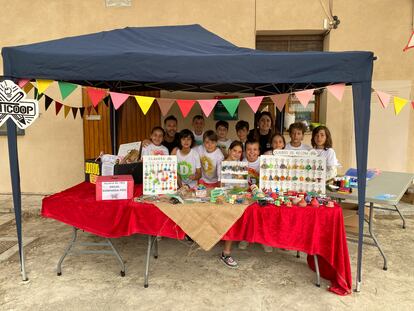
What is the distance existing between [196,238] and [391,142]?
438 cm

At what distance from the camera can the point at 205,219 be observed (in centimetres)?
276

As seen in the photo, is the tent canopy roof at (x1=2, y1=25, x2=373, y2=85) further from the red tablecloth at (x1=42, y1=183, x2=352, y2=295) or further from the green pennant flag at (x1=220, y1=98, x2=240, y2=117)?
the red tablecloth at (x1=42, y1=183, x2=352, y2=295)

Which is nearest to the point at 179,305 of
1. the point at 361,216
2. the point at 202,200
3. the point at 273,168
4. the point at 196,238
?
the point at 196,238

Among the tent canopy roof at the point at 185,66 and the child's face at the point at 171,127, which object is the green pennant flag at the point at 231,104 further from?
the child's face at the point at 171,127

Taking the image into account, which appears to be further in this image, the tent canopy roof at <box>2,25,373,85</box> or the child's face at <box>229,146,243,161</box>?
the child's face at <box>229,146,243,161</box>

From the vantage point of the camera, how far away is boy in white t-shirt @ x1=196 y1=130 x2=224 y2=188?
364 cm

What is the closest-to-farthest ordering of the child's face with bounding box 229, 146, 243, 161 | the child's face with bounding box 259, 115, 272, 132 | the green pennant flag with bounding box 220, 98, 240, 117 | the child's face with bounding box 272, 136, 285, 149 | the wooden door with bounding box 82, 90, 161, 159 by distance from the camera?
the green pennant flag with bounding box 220, 98, 240, 117 < the child's face with bounding box 229, 146, 243, 161 < the child's face with bounding box 272, 136, 285, 149 < the child's face with bounding box 259, 115, 272, 132 < the wooden door with bounding box 82, 90, 161, 159

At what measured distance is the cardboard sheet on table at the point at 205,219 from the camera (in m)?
2.73

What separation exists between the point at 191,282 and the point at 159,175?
3.35 ft

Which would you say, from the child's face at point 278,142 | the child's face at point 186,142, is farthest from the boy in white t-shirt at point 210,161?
the child's face at point 278,142

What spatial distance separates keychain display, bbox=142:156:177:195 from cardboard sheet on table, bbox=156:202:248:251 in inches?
→ 14.8

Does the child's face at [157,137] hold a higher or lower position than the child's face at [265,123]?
lower

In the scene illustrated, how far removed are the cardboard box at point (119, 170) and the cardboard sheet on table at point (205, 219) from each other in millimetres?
876

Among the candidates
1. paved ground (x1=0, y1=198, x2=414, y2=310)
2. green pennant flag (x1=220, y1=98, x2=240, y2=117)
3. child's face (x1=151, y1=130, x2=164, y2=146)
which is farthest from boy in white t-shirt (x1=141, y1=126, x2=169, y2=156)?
green pennant flag (x1=220, y1=98, x2=240, y2=117)
